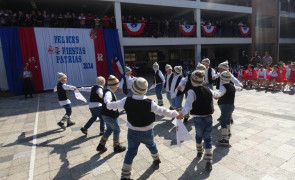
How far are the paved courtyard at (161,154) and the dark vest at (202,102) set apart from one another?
3.38 feet

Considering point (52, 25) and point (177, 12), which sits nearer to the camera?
point (52, 25)

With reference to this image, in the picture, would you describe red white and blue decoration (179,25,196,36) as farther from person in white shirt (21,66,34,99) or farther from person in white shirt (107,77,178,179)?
person in white shirt (107,77,178,179)

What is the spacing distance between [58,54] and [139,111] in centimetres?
1140

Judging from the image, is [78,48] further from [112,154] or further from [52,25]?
[112,154]

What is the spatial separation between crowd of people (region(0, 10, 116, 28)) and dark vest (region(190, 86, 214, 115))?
39.5 ft

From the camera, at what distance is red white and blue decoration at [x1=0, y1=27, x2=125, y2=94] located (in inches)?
428

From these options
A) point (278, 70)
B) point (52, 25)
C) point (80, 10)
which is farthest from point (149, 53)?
point (278, 70)

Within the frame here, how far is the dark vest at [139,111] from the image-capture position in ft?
8.67

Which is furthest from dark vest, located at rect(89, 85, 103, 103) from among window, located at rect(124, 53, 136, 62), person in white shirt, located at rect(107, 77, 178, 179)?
window, located at rect(124, 53, 136, 62)

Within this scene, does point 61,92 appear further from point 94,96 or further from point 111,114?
point 111,114

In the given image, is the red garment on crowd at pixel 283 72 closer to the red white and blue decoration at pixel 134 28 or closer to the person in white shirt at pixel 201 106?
the person in white shirt at pixel 201 106

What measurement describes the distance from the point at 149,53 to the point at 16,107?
14773 millimetres

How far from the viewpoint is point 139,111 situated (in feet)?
8.67

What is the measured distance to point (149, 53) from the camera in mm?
20766
